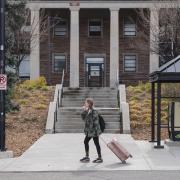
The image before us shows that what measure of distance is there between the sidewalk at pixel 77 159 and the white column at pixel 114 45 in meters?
21.6

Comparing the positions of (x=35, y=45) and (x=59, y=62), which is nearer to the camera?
(x=35, y=45)

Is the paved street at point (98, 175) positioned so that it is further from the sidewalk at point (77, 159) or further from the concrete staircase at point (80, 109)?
the concrete staircase at point (80, 109)

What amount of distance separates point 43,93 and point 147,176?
60.4ft

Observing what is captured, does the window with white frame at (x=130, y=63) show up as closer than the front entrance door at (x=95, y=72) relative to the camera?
No

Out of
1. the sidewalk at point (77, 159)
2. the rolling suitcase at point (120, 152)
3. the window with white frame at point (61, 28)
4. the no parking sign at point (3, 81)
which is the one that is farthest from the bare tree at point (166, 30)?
the no parking sign at point (3, 81)

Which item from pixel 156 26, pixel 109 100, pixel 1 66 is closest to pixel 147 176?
pixel 1 66

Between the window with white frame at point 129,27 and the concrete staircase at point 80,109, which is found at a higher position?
the window with white frame at point 129,27

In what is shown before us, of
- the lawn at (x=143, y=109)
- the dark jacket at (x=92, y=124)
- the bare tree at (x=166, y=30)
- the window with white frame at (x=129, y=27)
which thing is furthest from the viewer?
the window with white frame at (x=129, y=27)

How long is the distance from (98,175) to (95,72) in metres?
32.3

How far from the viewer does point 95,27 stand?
1754 inches

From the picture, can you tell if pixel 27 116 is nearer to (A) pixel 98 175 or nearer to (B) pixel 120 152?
→ (B) pixel 120 152

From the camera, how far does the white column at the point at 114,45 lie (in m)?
40.1

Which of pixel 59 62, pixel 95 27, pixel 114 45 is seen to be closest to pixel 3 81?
pixel 114 45

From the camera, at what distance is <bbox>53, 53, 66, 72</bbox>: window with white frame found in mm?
43812
